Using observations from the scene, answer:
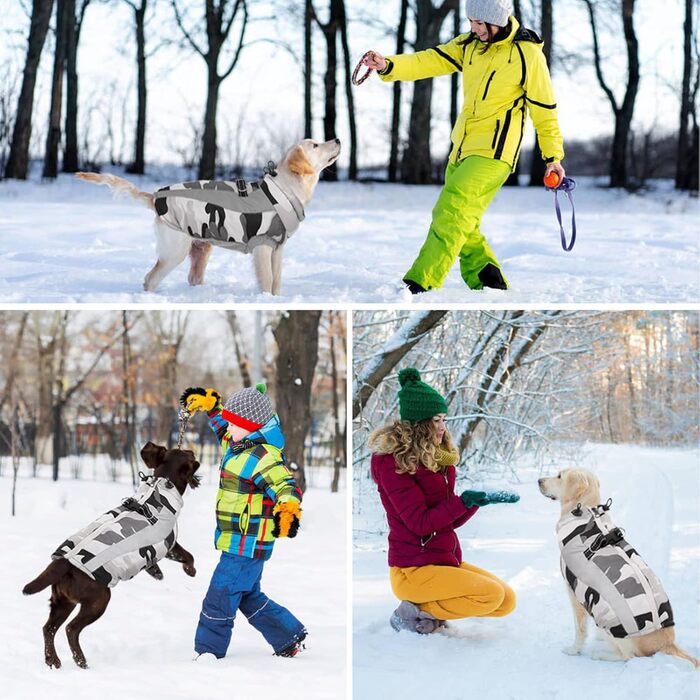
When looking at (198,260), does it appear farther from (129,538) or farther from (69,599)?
(69,599)

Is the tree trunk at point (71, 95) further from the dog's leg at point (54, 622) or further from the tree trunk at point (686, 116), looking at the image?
the dog's leg at point (54, 622)

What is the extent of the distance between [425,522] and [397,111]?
12.8 metres

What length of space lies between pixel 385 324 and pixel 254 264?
92cm

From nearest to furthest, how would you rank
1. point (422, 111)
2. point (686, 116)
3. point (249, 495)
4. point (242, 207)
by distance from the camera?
point (249, 495)
point (242, 207)
point (422, 111)
point (686, 116)

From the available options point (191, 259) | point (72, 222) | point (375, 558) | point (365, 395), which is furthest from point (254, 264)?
point (72, 222)

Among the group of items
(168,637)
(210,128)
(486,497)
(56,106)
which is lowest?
(168,637)

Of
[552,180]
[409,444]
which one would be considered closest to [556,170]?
[552,180]

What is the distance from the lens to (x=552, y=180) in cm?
472

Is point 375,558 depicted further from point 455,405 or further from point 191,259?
point 191,259

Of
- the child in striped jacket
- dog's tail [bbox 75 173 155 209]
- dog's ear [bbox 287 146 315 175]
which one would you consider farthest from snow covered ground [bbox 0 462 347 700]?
dog's ear [bbox 287 146 315 175]

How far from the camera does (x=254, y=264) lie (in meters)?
4.93

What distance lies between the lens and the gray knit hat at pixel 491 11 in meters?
4.61

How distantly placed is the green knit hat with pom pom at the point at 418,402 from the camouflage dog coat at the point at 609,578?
735 millimetres

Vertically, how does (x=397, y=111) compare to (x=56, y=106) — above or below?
above
